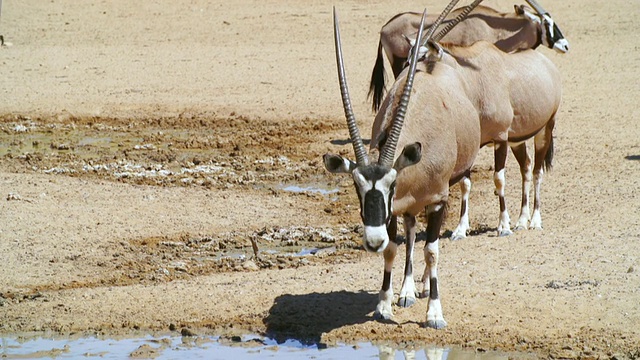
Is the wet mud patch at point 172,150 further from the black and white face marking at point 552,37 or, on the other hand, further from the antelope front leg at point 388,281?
the antelope front leg at point 388,281

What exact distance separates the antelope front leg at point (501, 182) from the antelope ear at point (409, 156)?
2941 millimetres

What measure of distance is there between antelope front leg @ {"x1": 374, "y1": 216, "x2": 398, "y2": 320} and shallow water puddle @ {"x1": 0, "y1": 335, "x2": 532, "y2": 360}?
0.35 metres

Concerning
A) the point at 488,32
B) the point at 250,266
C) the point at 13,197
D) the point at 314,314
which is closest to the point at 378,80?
the point at 488,32

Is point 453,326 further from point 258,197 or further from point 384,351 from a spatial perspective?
point 258,197

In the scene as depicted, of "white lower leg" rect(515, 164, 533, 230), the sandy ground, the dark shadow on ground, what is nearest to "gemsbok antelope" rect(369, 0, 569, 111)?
the sandy ground

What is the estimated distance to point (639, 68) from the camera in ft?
59.6

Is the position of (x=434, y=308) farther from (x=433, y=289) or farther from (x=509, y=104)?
(x=509, y=104)

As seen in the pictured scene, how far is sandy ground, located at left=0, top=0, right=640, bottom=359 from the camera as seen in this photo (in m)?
8.09

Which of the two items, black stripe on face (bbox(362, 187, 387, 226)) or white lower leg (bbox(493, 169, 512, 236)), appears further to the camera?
white lower leg (bbox(493, 169, 512, 236))

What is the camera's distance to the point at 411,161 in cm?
723

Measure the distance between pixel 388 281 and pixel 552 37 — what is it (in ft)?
21.4

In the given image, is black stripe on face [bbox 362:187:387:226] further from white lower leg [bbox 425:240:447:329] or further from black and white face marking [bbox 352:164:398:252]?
white lower leg [bbox 425:240:447:329]

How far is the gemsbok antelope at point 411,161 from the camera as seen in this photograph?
23.1 feet

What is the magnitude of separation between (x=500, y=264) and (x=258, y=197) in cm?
356
